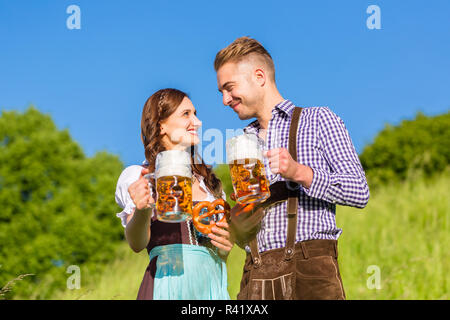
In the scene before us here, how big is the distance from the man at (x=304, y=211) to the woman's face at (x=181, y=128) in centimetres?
55

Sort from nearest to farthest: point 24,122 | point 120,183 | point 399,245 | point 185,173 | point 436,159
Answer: point 185,173, point 120,183, point 399,245, point 436,159, point 24,122

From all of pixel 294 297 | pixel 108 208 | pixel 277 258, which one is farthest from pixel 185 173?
pixel 108 208

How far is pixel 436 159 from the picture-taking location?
51.6ft

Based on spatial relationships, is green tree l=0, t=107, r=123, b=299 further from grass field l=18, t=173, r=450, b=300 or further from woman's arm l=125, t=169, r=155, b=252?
woman's arm l=125, t=169, r=155, b=252

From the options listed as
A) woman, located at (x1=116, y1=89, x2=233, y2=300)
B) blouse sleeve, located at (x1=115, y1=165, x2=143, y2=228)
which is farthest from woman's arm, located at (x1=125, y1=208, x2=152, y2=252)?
blouse sleeve, located at (x1=115, y1=165, x2=143, y2=228)

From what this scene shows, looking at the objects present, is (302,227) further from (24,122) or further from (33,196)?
(24,122)

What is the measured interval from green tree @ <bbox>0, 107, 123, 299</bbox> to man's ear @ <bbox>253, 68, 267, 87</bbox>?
15096mm

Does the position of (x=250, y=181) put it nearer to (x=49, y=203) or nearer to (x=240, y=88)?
(x=240, y=88)

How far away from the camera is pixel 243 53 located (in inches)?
112

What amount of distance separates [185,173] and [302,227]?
622mm

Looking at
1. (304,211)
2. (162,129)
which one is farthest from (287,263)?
(162,129)

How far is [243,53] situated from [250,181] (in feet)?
3.01

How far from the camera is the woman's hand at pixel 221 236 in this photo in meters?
2.49
